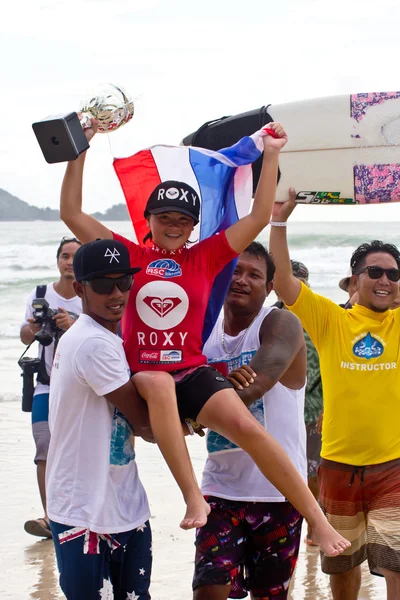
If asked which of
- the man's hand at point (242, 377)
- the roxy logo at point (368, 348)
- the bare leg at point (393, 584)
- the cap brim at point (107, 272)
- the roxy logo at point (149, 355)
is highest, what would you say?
the cap brim at point (107, 272)

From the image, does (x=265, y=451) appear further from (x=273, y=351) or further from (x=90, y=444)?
(x=90, y=444)

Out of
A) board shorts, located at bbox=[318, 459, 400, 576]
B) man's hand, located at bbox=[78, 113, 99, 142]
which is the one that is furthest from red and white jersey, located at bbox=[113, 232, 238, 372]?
board shorts, located at bbox=[318, 459, 400, 576]

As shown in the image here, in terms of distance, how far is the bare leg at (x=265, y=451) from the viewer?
3.78 metres

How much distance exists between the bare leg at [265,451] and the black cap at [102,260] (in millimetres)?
670

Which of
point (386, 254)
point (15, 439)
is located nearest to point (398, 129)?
point (386, 254)

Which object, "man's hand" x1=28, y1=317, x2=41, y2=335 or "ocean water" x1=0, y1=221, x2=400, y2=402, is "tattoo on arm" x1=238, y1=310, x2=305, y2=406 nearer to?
"man's hand" x1=28, y1=317, x2=41, y2=335

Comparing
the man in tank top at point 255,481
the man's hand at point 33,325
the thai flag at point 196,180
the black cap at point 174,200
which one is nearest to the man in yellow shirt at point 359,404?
the thai flag at point 196,180

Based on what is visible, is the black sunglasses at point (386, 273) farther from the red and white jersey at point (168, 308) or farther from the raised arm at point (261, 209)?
the red and white jersey at point (168, 308)

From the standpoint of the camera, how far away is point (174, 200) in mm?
4160

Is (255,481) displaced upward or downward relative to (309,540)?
upward

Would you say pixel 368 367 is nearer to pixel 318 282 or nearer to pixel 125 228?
pixel 318 282

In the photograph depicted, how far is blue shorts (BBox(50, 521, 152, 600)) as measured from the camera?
11.5 ft

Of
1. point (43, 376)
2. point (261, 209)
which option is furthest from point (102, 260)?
point (43, 376)

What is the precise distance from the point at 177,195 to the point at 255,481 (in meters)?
1.34
